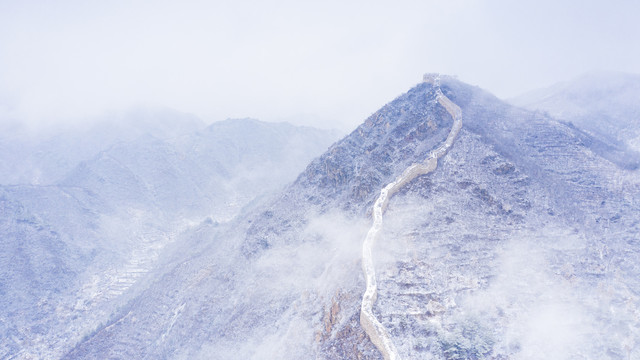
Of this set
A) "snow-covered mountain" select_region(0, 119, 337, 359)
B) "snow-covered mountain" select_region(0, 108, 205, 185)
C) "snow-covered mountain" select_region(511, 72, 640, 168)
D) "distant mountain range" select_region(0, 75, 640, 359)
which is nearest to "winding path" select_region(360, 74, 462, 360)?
"distant mountain range" select_region(0, 75, 640, 359)

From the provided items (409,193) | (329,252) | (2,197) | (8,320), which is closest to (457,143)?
(409,193)

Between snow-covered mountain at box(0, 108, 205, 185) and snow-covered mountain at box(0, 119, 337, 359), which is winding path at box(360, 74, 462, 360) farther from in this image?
snow-covered mountain at box(0, 108, 205, 185)

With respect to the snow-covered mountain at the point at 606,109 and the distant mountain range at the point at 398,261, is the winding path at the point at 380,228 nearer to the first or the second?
the distant mountain range at the point at 398,261

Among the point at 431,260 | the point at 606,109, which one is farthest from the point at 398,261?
the point at 606,109

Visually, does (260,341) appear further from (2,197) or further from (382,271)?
(2,197)

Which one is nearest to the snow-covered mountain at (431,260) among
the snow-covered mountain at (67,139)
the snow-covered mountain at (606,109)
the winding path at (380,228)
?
the winding path at (380,228)
